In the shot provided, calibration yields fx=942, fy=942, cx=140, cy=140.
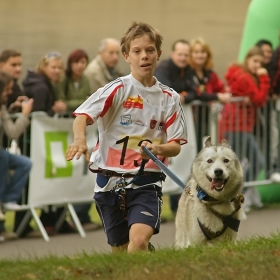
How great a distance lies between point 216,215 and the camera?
8344mm

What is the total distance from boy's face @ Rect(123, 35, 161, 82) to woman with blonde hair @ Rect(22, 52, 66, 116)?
15.1ft

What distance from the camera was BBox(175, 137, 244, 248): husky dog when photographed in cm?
832

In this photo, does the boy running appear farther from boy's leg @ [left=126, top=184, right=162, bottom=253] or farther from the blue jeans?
the blue jeans

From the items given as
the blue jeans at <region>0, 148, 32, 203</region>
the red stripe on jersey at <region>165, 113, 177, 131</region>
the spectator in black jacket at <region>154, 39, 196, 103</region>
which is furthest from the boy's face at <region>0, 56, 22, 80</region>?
the red stripe on jersey at <region>165, 113, 177, 131</region>

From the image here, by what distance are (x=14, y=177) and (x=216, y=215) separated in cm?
368

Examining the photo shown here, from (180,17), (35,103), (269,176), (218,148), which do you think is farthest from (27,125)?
(180,17)

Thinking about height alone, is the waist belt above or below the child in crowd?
above

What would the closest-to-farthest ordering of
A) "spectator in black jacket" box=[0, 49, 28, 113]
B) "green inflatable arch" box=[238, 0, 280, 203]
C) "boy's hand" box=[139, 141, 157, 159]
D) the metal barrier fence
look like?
"boy's hand" box=[139, 141, 157, 159] < "spectator in black jacket" box=[0, 49, 28, 113] < the metal barrier fence < "green inflatable arch" box=[238, 0, 280, 203]

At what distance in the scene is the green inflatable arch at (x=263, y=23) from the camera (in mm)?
15758

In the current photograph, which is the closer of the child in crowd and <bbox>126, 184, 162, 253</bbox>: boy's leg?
<bbox>126, 184, 162, 253</bbox>: boy's leg

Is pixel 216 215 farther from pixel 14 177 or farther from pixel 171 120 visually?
pixel 14 177

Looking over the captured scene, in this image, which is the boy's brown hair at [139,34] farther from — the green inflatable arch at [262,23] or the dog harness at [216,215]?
the green inflatable arch at [262,23]

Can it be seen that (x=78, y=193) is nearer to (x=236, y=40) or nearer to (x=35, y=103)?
(x=35, y=103)

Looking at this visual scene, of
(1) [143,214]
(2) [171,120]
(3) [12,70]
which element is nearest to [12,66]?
(3) [12,70]
